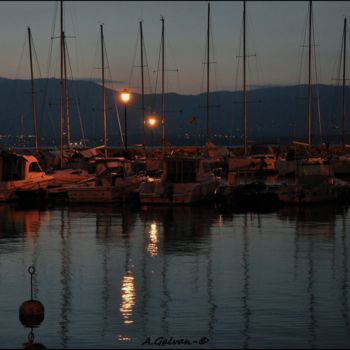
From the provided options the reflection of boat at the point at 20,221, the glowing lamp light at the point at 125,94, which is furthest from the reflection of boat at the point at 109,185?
the glowing lamp light at the point at 125,94

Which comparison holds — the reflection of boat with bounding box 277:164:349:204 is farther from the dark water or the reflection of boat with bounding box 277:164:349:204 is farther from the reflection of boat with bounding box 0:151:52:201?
the reflection of boat with bounding box 0:151:52:201

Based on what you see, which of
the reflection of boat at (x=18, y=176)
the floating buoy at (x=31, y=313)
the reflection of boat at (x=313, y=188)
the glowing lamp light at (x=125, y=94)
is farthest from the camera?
the glowing lamp light at (x=125, y=94)

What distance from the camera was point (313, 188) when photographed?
121 ft

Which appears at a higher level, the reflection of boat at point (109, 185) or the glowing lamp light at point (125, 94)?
the glowing lamp light at point (125, 94)

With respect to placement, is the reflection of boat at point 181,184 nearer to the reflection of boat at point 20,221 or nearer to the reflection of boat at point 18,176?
the reflection of boat at point 20,221

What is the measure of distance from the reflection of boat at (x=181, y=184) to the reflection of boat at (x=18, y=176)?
5.50 meters

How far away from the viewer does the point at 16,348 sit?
44.8 feet

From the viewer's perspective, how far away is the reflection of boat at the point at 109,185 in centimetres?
3753

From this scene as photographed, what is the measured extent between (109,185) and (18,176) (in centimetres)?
422

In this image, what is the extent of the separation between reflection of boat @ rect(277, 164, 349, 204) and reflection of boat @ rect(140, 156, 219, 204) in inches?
Result: 124

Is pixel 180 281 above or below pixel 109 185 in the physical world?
below

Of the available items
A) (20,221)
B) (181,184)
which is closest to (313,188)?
(181,184)

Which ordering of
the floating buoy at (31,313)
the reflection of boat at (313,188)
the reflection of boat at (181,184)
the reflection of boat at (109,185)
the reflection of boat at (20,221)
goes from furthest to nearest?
the reflection of boat at (109,185) < the reflection of boat at (313,188) < the reflection of boat at (181,184) < the reflection of boat at (20,221) < the floating buoy at (31,313)

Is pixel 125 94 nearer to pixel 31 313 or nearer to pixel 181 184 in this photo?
pixel 181 184
